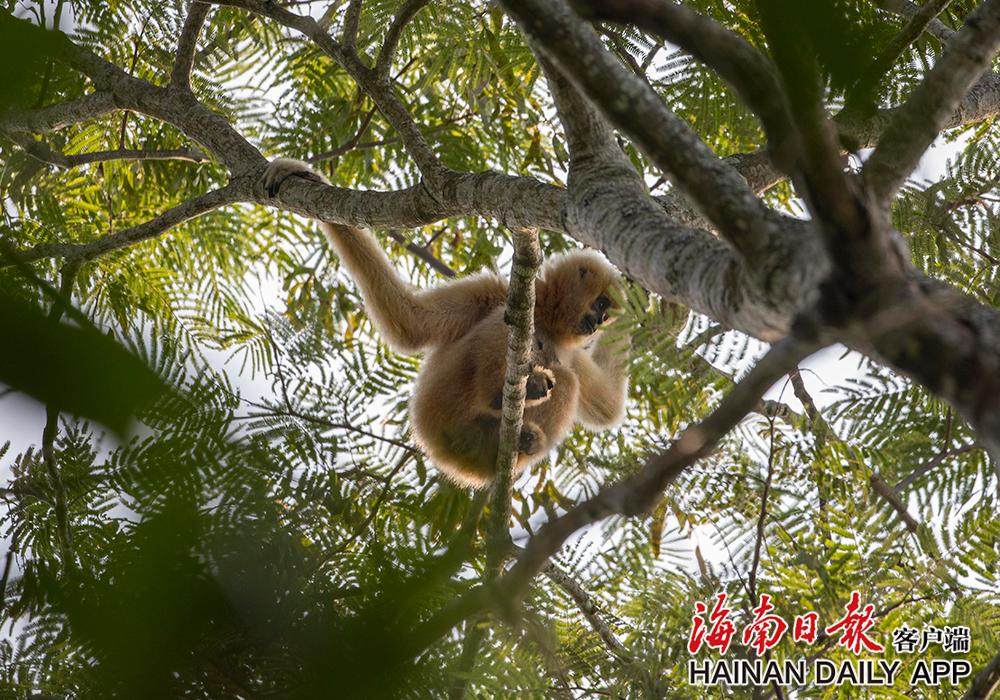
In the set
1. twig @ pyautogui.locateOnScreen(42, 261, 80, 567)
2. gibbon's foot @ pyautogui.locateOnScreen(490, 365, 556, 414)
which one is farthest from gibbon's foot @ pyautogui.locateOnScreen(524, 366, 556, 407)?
twig @ pyautogui.locateOnScreen(42, 261, 80, 567)

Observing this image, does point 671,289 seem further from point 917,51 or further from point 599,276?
point 599,276

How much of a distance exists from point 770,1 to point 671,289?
1.03 m

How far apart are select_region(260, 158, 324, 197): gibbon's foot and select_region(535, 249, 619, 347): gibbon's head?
1571 mm

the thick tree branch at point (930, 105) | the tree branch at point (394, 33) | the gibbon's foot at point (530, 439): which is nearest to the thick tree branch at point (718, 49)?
the thick tree branch at point (930, 105)

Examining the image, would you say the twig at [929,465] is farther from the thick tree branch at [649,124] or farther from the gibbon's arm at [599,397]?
the thick tree branch at [649,124]

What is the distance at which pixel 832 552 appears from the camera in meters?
3.37

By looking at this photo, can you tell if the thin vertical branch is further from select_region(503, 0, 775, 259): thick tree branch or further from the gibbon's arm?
the gibbon's arm

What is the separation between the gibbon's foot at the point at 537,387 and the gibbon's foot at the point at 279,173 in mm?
1312

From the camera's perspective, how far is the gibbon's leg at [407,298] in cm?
444

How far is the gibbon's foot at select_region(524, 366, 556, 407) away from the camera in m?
4.18

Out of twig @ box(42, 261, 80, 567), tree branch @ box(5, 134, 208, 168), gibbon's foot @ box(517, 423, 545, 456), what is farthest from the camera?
gibbon's foot @ box(517, 423, 545, 456)

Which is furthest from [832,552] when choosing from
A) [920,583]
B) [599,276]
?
[599,276]

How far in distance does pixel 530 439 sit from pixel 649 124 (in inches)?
131

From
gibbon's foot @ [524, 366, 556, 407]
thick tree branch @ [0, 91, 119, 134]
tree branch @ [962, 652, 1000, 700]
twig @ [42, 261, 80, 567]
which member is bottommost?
tree branch @ [962, 652, 1000, 700]
